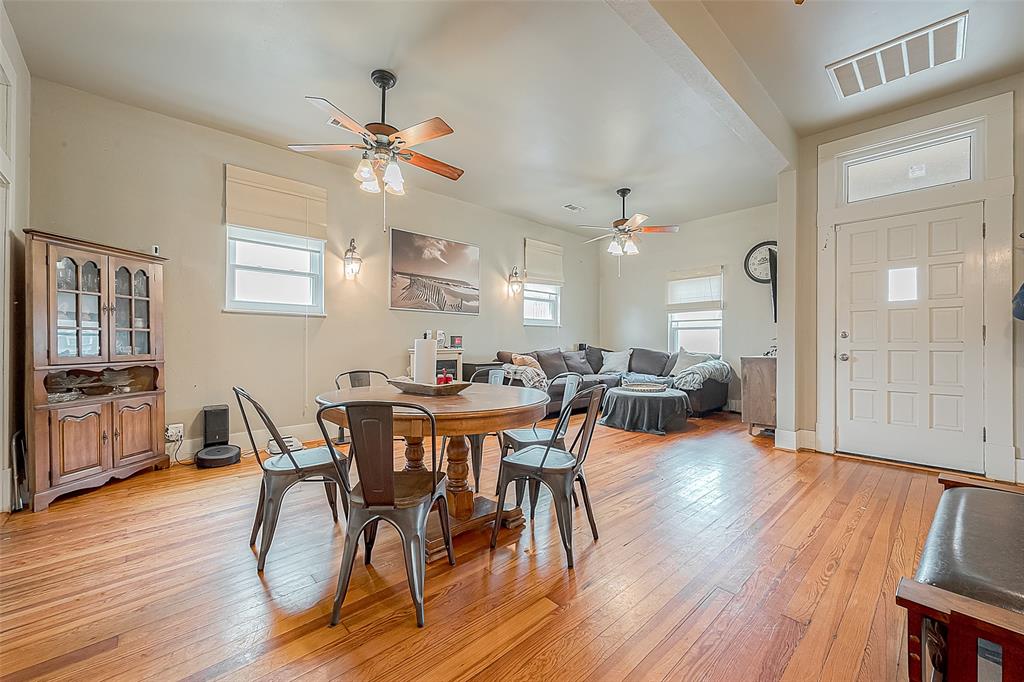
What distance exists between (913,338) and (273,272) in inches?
230

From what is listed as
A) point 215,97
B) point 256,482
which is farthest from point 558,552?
point 215,97

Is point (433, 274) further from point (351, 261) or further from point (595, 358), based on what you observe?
point (595, 358)

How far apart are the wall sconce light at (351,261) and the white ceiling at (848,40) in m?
3.75

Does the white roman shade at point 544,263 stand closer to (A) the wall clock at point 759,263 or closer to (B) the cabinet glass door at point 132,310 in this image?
(A) the wall clock at point 759,263

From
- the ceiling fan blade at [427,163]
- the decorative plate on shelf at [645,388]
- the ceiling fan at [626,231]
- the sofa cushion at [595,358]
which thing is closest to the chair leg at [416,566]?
the ceiling fan blade at [427,163]

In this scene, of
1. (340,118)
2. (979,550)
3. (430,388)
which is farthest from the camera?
(340,118)

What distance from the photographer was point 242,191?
13.0 feet

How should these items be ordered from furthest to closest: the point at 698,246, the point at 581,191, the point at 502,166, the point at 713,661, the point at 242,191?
the point at 698,246, the point at 581,191, the point at 502,166, the point at 242,191, the point at 713,661

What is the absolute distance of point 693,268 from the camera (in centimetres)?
669

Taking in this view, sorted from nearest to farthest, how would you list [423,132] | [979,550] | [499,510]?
[979,550] → [499,510] → [423,132]

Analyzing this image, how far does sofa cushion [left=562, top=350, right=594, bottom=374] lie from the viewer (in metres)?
6.66

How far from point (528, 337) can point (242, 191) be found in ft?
13.7

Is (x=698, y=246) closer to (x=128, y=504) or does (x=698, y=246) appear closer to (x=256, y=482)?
(x=256, y=482)

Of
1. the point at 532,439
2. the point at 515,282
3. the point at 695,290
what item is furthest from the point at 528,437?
the point at 695,290
